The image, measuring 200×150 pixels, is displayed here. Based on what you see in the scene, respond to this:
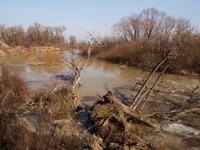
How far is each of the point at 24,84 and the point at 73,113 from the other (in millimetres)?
2508

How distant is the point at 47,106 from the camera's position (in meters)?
10.9

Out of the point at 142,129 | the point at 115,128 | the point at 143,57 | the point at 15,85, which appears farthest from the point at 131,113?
the point at 143,57

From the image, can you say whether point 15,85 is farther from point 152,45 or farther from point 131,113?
point 152,45

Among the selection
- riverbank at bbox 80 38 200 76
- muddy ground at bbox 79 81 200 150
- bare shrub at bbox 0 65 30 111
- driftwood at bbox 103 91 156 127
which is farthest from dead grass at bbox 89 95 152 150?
riverbank at bbox 80 38 200 76

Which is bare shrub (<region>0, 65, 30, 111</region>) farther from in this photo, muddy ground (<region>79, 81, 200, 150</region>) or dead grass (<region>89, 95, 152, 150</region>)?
dead grass (<region>89, 95, 152, 150</region>)

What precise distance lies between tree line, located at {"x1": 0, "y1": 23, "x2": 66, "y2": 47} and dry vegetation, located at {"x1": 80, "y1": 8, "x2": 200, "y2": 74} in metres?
16.9

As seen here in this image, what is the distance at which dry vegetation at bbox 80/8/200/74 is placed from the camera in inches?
599

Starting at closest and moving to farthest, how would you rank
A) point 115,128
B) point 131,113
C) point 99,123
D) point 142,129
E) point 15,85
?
point 115,128 → point 99,123 → point 142,129 → point 131,113 → point 15,85

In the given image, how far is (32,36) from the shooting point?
64000 mm

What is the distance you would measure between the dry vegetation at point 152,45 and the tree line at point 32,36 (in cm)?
1692

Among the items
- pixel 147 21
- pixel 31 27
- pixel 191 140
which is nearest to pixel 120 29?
pixel 147 21

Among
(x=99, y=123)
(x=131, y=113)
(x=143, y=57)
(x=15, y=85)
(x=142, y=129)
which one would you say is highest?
(x=143, y=57)

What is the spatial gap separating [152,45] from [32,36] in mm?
38518

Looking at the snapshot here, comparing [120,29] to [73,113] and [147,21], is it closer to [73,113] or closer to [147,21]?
[147,21]
